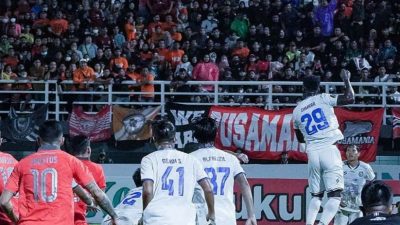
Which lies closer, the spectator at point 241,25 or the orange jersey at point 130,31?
the orange jersey at point 130,31

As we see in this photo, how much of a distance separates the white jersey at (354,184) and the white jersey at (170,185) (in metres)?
6.39

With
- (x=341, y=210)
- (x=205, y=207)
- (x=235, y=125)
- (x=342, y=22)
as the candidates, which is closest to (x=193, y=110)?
(x=235, y=125)

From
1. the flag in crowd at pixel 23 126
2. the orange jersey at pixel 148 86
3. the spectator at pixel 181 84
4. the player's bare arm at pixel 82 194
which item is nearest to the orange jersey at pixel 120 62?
the orange jersey at pixel 148 86

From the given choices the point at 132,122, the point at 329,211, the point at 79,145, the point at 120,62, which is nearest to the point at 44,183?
the point at 79,145

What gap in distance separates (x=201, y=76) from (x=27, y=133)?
4.02m

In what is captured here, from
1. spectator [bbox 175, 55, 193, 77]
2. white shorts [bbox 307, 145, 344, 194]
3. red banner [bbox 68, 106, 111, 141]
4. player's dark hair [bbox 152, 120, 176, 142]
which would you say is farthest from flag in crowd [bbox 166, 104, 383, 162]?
player's dark hair [bbox 152, 120, 176, 142]

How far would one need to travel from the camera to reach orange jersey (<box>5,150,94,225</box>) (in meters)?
9.91

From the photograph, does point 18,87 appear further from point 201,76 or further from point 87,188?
point 87,188

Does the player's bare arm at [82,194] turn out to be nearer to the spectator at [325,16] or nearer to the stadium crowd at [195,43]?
the stadium crowd at [195,43]

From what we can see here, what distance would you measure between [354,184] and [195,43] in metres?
9.96

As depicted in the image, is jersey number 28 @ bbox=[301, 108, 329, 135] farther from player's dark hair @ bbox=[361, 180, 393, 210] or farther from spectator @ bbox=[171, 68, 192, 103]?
spectator @ bbox=[171, 68, 192, 103]

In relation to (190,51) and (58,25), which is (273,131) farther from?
(58,25)

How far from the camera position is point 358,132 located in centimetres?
2230

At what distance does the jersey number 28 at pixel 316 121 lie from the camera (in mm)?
14555
